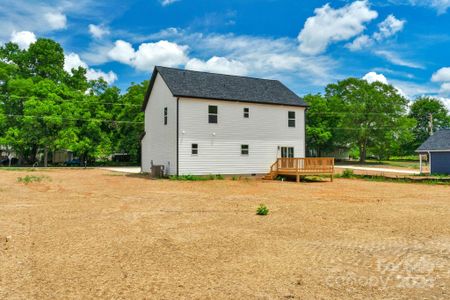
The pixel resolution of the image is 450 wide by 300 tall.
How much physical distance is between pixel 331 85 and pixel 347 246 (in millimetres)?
57385

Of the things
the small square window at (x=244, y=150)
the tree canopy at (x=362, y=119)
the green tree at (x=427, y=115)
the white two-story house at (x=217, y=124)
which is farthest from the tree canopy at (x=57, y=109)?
the green tree at (x=427, y=115)

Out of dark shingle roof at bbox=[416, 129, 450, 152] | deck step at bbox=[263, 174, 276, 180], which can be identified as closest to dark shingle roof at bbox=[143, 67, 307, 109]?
deck step at bbox=[263, 174, 276, 180]

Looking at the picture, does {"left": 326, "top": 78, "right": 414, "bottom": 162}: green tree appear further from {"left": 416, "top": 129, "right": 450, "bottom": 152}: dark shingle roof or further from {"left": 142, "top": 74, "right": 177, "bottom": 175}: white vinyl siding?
{"left": 142, "top": 74, "right": 177, "bottom": 175}: white vinyl siding

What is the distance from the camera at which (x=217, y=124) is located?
2645 centimetres

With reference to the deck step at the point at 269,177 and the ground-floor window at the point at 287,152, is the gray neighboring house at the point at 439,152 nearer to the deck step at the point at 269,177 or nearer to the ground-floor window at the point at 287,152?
the ground-floor window at the point at 287,152

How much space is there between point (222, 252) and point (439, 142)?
104ft

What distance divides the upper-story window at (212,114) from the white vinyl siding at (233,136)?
222 mm

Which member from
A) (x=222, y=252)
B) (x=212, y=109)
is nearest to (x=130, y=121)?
(x=212, y=109)

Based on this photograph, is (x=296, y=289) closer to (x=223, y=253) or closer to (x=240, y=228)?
(x=223, y=253)

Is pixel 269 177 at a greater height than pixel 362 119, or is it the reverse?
pixel 362 119

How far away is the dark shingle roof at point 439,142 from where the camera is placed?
104ft

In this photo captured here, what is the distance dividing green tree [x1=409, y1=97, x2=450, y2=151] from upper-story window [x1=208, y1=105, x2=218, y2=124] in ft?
199

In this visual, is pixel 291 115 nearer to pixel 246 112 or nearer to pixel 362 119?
pixel 246 112

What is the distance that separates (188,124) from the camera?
25.5 m
